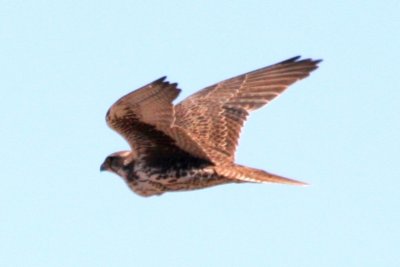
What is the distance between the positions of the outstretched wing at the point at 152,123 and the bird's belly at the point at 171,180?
186 millimetres

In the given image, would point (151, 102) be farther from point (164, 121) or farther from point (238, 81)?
point (238, 81)

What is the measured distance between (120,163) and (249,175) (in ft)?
5.57

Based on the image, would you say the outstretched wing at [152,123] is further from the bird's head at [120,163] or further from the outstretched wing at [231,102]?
the outstretched wing at [231,102]

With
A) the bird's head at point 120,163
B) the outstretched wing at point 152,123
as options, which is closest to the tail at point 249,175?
the outstretched wing at point 152,123

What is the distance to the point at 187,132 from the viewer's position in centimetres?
1424

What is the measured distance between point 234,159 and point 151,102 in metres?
1.87

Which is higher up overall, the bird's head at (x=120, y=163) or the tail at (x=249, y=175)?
the bird's head at (x=120, y=163)

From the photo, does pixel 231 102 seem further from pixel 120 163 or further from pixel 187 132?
pixel 187 132

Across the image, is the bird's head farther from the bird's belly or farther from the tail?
the tail

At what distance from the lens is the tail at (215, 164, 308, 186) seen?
13.8 metres

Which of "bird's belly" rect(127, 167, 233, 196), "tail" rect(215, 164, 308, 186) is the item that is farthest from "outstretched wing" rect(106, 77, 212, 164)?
"tail" rect(215, 164, 308, 186)

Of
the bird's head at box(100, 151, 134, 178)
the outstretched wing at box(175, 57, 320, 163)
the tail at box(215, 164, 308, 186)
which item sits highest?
the outstretched wing at box(175, 57, 320, 163)

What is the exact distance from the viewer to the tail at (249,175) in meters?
13.8

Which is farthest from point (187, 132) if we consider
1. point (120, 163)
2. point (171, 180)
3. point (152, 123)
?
point (120, 163)
